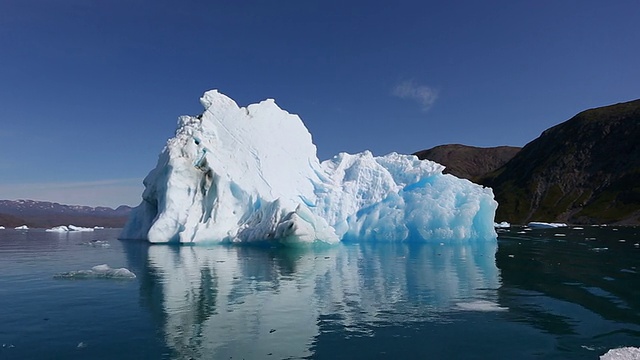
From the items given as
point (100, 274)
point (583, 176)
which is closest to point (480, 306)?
point (100, 274)

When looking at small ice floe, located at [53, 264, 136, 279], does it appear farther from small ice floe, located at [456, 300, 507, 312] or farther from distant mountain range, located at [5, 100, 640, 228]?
distant mountain range, located at [5, 100, 640, 228]

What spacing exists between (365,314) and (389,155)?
34051 mm

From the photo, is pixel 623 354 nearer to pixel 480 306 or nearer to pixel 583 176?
pixel 480 306

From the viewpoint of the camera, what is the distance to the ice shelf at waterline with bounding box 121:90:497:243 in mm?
36938

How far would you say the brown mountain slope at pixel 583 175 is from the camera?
120m

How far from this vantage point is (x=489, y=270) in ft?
71.1

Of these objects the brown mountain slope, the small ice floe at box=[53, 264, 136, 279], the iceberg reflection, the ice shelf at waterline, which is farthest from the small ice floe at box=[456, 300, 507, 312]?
the brown mountain slope

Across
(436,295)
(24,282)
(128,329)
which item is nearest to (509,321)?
(436,295)

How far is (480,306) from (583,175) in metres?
143

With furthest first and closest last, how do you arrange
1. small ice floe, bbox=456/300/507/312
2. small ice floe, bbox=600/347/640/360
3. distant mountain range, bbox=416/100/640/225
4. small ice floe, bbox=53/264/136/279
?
1. distant mountain range, bbox=416/100/640/225
2. small ice floe, bbox=53/264/136/279
3. small ice floe, bbox=456/300/507/312
4. small ice floe, bbox=600/347/640/360

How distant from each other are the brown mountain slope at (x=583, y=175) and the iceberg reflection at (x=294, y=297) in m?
111

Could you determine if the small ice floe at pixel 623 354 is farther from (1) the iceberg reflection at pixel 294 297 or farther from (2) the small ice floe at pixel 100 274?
(2) the small ice floe at pixel 100 274

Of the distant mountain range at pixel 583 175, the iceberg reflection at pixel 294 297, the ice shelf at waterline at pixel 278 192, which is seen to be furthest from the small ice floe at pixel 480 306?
the distant mountain range at pixel 583 175

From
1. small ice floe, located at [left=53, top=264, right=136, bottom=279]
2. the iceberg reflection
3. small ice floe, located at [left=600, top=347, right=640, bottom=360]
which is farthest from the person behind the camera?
small ice floe, located at [left=53, top=264, right=136, bottom=279]
